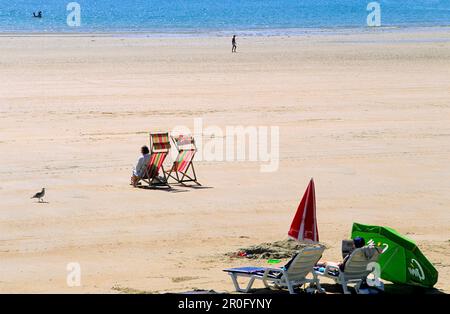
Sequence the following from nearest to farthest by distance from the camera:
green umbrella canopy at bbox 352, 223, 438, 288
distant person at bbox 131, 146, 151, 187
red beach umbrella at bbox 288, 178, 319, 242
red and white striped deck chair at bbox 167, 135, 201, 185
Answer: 1. red beach umbrella at bbox 288, 178, 319, 242
2. green umbrella canopy at bbox 352, 223, 438, 288
3. distant person at bbox 131, 146, 151, 187
4. red and white striped deck chair at bbox 167, 135, 201, 185

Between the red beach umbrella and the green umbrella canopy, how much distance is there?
2.70 feet

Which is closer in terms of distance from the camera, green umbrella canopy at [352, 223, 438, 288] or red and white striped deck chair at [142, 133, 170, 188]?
green umbrella canopy at [352, 223, 438, 288]

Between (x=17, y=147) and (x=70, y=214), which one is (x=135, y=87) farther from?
(x=70, y=214)

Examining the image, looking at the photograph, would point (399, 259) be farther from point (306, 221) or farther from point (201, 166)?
point (201, 166)

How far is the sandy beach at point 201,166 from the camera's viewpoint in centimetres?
1260

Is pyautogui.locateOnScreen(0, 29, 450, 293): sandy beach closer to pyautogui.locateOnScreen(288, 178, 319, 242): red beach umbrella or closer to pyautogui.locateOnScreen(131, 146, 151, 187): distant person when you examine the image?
pyautogui.locateOnScreen(131, 146, 151, 187): distant person

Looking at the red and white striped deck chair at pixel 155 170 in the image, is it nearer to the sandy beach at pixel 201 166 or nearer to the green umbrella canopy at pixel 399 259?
the sandy beach at pixel 201 166

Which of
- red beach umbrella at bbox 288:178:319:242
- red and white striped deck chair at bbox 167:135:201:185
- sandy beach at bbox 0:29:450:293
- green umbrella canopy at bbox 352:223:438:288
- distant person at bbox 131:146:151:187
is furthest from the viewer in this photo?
red and white striped deck chair at bbox 167:135:201:185

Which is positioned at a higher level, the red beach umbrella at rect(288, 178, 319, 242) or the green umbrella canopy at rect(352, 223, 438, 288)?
the red beach umbrella at rect(288, 178, 319, 242)

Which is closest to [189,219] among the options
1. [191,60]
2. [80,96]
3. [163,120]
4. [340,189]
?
[340,189]

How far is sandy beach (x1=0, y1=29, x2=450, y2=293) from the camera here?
12602 millimetres

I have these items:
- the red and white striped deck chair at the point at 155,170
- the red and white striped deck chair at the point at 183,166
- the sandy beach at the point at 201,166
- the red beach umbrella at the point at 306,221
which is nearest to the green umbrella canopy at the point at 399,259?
the sandy beach at the point at 201,166

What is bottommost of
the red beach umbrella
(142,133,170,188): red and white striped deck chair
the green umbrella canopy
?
the green umbrella canopy

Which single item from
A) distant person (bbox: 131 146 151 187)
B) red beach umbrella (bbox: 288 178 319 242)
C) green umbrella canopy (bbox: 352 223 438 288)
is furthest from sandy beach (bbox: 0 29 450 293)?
red beach umbrella (bbox: 288 178 319 242)
